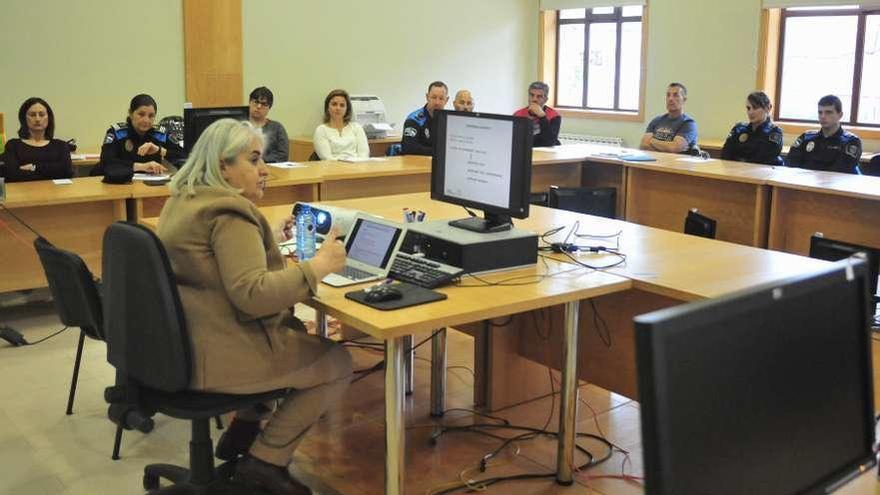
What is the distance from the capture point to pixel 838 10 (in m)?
7.60

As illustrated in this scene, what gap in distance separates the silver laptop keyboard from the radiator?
6619 millimetres

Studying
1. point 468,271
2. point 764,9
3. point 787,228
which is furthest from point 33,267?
point 764,9

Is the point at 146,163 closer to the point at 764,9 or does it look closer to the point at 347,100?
the point at 347,100

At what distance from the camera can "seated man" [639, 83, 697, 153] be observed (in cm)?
715

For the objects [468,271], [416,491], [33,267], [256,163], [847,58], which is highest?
[847,58]

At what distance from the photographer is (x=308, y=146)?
310 inches

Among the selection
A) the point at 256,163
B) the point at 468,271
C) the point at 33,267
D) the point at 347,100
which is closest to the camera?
the point at 256,163

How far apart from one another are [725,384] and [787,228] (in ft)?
14.7

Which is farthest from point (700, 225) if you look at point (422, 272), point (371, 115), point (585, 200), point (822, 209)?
point (371, 115)

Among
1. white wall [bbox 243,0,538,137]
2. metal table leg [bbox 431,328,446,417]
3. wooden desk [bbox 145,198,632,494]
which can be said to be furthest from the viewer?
white wall [bbox 243,0,538,137]

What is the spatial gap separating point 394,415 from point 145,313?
0.68 metres

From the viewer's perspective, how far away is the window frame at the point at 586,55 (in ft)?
29.3

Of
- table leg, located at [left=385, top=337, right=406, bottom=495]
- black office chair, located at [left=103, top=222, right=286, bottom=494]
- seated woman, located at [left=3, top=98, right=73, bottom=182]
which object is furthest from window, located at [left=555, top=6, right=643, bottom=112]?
black office chair, located at [left=103, top=222, right=286, bottom=494]

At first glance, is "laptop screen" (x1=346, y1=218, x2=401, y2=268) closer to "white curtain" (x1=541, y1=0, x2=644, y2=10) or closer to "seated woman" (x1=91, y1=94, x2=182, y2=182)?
"seated woman" (x1=91, y1=94, x2=182, y2=182)
